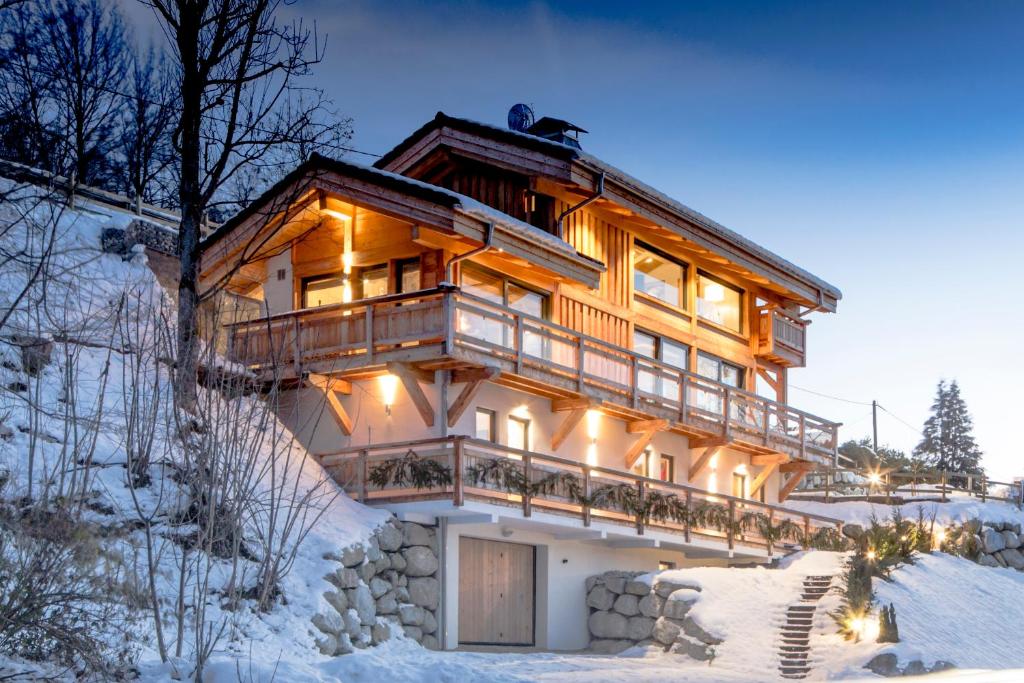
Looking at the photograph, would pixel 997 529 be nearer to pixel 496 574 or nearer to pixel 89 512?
pixel 496 574

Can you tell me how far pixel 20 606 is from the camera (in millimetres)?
12742

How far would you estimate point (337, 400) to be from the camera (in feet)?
86.3

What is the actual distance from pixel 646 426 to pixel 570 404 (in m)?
2.91

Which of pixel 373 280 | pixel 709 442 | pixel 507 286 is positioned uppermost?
pixel 373 280

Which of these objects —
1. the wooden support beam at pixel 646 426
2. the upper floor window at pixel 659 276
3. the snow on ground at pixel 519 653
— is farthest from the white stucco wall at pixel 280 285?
the upper floor window at pixel 659 276

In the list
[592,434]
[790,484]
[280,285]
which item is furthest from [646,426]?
[280,285]

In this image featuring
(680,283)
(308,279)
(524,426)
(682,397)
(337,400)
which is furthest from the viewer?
(680,283)

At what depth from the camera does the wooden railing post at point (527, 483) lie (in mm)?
24453

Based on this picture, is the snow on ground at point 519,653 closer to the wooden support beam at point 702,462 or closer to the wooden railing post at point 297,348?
the wooden railing post at point 297,348

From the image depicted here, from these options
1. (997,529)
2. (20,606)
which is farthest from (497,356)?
(997,529)

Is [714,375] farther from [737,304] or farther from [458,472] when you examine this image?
[458,472]

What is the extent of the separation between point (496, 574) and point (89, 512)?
9.40m

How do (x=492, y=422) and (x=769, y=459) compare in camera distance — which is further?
(x=769, y=459)

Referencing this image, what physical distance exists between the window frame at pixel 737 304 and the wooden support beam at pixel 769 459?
3.51 meters
